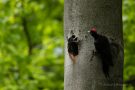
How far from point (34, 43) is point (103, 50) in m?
4.19

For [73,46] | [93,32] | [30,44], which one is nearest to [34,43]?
[30,44]

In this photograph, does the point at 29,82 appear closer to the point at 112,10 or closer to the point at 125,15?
the point at 125,15

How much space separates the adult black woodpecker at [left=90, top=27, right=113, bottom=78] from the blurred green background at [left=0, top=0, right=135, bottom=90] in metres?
2.53

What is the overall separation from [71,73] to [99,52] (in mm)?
156

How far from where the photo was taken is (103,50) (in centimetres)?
163

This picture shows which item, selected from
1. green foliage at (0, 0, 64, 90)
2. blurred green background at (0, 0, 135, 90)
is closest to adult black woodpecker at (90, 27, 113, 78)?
blurred green background at (0, 0, 135, 90)

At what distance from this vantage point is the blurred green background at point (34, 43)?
4.49 meters

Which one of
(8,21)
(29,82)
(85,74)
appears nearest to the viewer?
(85,74)

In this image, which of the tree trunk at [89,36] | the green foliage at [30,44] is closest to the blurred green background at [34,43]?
the green foliage at [30,44]

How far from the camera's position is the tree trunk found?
159 centimetres

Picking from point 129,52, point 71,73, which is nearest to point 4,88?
point 129,52

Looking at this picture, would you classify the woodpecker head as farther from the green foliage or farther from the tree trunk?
the green foliage

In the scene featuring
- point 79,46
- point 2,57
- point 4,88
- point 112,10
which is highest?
point 112,10

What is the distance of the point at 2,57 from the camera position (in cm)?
476
